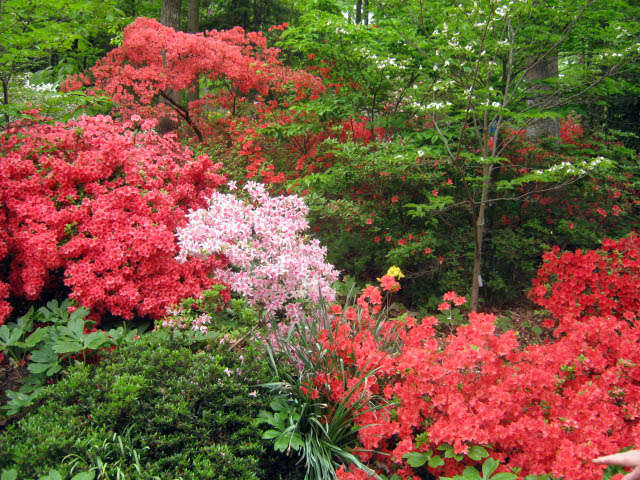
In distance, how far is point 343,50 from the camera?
4.31m

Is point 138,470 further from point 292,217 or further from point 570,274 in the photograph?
point 570,274

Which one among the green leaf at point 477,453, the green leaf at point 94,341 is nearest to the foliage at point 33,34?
the green leaf at point 94,341

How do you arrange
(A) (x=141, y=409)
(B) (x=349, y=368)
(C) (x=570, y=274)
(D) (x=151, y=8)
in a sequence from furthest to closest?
1. (D) (x=151, y=8)
2. (C) (x=570, y=274)
3. (B) (x=349, y=368)
4. (A) (x=141, y=409)

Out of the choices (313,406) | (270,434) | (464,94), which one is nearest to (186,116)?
(464,94)

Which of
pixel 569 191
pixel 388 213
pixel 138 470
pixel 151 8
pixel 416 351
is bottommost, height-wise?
pixel 138 470

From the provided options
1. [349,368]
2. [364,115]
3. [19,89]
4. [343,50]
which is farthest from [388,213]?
[19,89]

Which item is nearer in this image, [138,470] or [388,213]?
[138,470]

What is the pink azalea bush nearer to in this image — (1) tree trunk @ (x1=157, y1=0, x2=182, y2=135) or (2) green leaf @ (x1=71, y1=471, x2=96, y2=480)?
(2) green leaf @ (x1=71, y1=471, x2=96, y2=480)

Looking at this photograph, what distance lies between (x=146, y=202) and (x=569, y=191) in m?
4.31

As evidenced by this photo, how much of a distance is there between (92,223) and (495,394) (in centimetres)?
260

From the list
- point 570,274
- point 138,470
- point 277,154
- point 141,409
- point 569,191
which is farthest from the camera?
point 277,154

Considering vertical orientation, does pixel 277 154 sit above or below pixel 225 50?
below

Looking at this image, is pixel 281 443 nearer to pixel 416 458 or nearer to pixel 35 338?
pixel 416 458

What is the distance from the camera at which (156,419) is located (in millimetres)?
1917
